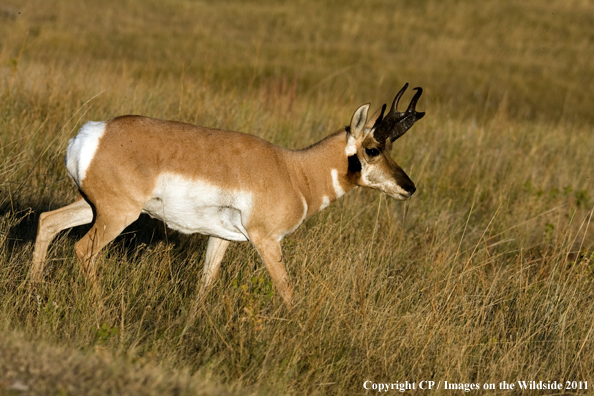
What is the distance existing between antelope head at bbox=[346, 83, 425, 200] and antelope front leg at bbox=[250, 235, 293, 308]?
3.20 feet

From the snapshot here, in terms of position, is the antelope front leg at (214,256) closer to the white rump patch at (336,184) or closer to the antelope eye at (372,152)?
the white rump patch at (336,184)

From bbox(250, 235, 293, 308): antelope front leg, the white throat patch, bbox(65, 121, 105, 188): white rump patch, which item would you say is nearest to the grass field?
bbox(250, 235, 293, 308): antelope front leg

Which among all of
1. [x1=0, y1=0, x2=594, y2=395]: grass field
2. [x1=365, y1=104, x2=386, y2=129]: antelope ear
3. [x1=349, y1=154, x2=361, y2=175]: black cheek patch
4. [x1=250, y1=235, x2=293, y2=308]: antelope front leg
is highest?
[x1=365, y1=104, x2=386, y2=129]: antelope ear

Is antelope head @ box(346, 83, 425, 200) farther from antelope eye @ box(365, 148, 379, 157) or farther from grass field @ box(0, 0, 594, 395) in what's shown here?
grass field @ box(0, 0, 594, 395)

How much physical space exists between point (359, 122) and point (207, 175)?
1301mm

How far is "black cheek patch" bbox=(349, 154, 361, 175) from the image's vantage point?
5457 millimetres

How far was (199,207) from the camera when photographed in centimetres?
498

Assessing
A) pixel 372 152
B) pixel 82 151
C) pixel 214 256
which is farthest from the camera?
pixel 214 256

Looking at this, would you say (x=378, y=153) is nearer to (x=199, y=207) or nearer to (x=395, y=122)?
(x=395, y=122)

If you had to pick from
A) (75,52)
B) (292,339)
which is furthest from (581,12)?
(292,339)

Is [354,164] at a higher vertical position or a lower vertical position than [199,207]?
higher

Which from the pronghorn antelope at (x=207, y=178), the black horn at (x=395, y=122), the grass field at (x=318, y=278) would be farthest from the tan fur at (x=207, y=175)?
the grass field at (x=318, y=278)

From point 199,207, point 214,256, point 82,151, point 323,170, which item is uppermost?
point 82,151

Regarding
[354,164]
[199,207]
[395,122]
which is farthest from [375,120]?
[199,207]
